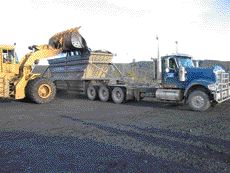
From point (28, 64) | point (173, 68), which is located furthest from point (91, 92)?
point (173, 68)

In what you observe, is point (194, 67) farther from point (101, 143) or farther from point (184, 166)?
point (184, 166)

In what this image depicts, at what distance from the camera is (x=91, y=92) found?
19109 mm

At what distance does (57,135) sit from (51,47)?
35.1 ft

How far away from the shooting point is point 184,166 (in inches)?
237

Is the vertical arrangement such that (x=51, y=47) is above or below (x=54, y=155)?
above

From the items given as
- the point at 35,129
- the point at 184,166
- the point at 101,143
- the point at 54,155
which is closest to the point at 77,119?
the point at 35,129

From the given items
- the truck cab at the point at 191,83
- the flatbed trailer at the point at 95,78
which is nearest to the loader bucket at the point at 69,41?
the flatbed trailer at the point at 95,78

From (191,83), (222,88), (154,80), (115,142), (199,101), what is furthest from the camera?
(154,80)

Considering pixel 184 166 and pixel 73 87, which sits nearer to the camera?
pixel 184 166

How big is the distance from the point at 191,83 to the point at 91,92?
6.88 m

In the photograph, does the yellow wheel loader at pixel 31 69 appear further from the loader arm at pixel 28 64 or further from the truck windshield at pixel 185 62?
the truck windshield at pixel 185 62

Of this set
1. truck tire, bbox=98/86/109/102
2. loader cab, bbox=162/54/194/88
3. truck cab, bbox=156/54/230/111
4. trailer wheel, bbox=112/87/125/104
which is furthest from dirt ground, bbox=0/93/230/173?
truck tire, bbox=98/86/109/102

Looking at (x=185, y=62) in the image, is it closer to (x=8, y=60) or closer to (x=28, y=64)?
(x=28, y=64)

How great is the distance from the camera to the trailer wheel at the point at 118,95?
17.3 metres
